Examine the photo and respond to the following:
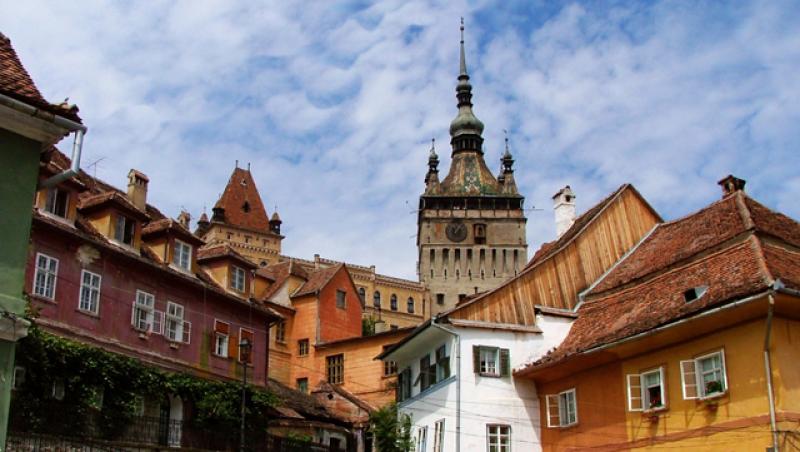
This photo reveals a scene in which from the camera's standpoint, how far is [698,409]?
21.7m

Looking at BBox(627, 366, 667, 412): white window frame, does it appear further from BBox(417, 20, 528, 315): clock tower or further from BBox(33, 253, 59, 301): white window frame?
BBox(417, 20, 528, 315): clock tower

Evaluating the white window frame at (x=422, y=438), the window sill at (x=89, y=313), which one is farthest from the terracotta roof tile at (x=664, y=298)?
the window sill at (x=89, y=313)

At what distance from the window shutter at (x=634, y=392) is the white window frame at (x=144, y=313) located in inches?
574

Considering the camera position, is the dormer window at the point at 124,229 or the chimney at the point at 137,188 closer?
the dormer window at the point at 124,229

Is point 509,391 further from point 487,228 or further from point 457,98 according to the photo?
point 457,98

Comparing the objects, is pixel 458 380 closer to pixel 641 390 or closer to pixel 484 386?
pixel 484 386

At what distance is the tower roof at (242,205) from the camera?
116 m

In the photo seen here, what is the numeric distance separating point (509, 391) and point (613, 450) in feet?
13.7

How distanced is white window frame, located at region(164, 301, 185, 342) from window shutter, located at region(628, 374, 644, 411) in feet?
47.5

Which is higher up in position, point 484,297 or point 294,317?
point 294,317

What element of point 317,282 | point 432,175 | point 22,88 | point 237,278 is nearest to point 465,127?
point 432,175

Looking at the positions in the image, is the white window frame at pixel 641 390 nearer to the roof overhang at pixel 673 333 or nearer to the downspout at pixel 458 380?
the roof overhang at pixel 673 333

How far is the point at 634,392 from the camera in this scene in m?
23.9

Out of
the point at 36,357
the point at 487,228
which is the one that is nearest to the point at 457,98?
the point at 487,228
